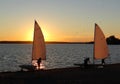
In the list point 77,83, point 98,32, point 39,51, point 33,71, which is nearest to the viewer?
point 77,83

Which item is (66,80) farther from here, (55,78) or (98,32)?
(98,32)

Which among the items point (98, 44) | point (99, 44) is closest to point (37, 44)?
point (98, 44)

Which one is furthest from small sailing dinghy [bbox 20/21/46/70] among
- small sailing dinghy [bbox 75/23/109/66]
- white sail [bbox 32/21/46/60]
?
small sailing dinghy [bbox 75/23/109/66]

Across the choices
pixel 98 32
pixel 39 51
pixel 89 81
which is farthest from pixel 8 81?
pixel 98 32

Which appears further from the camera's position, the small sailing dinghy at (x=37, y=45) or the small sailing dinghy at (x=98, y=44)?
the small sailing dinghy at (x=98, y=44)

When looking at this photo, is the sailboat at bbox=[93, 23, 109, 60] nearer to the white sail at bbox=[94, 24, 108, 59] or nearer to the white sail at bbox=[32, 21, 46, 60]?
the white sail at bbox=[94, 24, 108, 59]

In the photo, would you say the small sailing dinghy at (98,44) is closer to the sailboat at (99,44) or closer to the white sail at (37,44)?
the sailboat at (99,44)

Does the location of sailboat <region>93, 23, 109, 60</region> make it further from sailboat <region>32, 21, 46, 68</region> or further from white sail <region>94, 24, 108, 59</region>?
sailboat <region>32, 21, 46, 68</region>

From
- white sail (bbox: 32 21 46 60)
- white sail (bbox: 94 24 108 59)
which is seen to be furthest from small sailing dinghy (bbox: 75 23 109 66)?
white sail (bbox: 32 21 46 60)

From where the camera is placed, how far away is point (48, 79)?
92.6 feet

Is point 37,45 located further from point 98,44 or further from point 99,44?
point 99,44

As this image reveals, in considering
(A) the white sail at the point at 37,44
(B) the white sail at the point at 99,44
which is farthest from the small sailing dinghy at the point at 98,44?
(A) the white sail at the point at 37,44

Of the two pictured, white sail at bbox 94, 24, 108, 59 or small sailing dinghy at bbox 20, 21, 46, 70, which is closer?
small sailing dinghy at bbox 20, 21, 46, 70

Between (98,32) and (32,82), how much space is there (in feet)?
61.9
